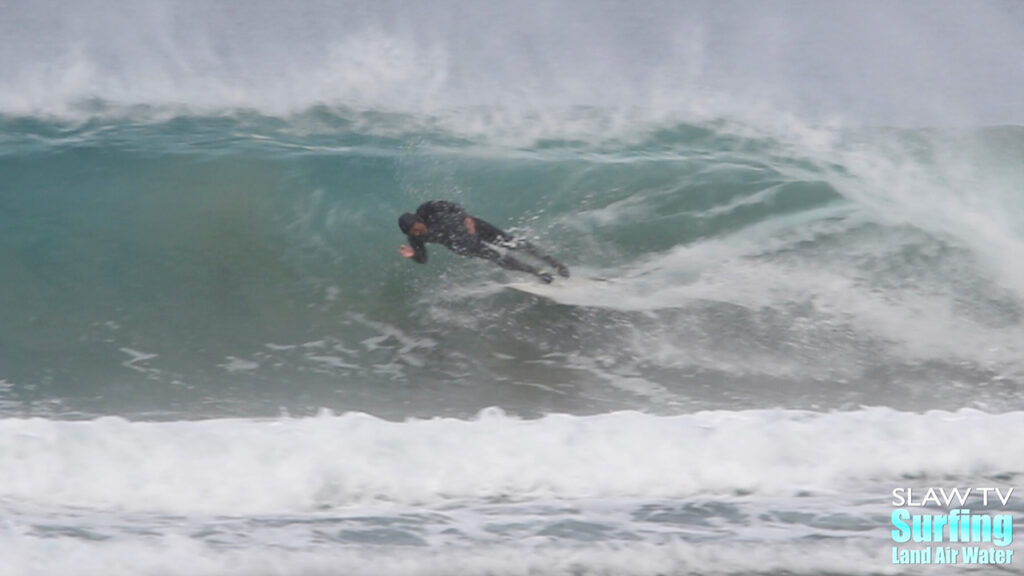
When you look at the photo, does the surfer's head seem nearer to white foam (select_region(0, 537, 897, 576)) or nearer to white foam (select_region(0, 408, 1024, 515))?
white foam (select_region(0, 408, 1024, 515))

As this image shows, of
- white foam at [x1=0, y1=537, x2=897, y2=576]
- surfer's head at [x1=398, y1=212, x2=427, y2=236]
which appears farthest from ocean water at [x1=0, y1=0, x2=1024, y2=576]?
surfer's head at [x1=398, y1=212, x2=427, y2=236]

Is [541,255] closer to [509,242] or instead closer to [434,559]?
[509,242]

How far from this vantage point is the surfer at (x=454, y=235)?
6504mm

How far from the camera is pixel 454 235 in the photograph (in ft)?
22.1

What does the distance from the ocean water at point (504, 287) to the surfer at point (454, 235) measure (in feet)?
0.84

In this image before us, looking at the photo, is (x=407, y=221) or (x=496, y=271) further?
(x=496, y=271)

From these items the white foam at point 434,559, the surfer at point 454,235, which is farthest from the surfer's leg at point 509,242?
the white foam at point 434,559

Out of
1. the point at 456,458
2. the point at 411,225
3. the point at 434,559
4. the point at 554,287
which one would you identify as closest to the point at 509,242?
the point at 554,287

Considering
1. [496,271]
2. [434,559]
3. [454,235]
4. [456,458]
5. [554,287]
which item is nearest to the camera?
[434,559]

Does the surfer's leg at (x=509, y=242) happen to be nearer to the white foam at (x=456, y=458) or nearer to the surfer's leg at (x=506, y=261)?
the surfer's leg at (x=506, y=261)

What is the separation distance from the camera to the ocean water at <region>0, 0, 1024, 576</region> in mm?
5016

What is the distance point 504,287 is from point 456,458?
1.97 m

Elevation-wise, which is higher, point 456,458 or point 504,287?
point 504,287

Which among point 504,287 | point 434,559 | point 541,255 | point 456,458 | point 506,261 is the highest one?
point 541,255
